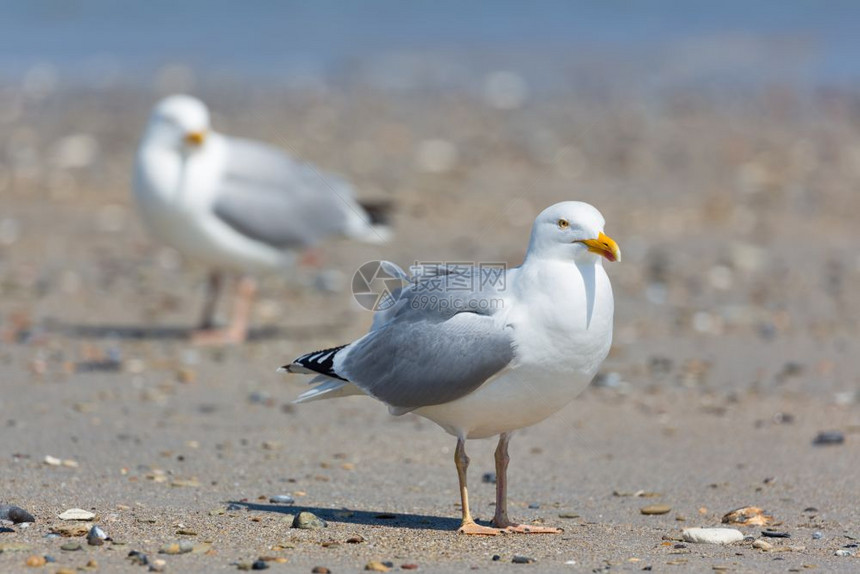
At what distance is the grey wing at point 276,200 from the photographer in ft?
28.2

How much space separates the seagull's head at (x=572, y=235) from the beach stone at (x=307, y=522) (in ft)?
4.27

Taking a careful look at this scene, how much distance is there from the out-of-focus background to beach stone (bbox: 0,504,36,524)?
0.20 feet

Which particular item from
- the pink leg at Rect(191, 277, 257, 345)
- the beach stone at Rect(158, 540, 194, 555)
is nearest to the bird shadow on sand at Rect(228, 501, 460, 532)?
the beach stone at Rect(158, 540, 194, 555)

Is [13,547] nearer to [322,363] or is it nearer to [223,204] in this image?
[322,363]

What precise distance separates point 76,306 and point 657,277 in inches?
177

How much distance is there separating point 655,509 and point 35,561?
2501 millimetres

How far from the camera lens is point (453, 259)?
10.3 m

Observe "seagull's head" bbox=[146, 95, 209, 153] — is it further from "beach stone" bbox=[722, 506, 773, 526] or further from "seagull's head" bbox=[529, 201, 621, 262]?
"beach stone" bbox=[722, 506, 773, 526]

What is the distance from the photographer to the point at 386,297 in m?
5.19

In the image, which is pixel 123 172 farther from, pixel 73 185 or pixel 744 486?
pixel 744 486

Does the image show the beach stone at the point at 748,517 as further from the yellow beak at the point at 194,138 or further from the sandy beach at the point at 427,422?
the yellow beak at the point at 194,138

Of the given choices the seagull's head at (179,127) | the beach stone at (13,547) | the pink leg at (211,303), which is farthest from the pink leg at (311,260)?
the beach stone at (13,547)

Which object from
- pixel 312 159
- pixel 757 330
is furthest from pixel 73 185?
pixel 757 330

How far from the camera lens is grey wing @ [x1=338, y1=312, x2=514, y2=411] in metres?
4.52
